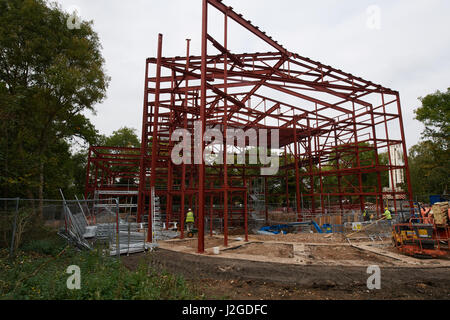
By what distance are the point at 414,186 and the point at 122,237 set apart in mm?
50898

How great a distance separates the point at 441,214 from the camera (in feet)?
35.9

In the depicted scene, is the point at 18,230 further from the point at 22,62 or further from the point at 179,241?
the point at 22,62

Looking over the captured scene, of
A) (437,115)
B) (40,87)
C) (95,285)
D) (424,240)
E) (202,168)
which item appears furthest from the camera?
(437,115)

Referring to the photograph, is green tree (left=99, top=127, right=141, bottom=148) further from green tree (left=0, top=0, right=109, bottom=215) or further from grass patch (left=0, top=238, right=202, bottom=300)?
grass patch (left=0, top=238, right=202, bottom=300)

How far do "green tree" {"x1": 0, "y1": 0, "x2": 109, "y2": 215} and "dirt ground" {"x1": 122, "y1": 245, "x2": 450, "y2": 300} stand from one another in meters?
9.75

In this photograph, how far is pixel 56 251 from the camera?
10328mm

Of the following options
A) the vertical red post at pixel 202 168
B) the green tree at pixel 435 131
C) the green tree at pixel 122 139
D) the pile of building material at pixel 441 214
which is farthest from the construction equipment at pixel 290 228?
the green tree at pixel 122 139

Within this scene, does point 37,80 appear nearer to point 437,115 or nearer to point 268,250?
point 268,250

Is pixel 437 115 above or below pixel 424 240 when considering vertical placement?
above

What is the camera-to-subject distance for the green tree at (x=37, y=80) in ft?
45.3

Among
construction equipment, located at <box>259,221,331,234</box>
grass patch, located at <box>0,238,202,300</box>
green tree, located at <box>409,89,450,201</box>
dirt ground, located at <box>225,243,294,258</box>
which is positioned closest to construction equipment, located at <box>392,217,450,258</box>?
dirt ground, located at <box>225,243,294,258</box>

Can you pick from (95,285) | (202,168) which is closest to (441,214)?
(202,168)

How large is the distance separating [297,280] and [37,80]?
1902cm

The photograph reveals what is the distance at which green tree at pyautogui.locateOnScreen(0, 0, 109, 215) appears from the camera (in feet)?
45.3
